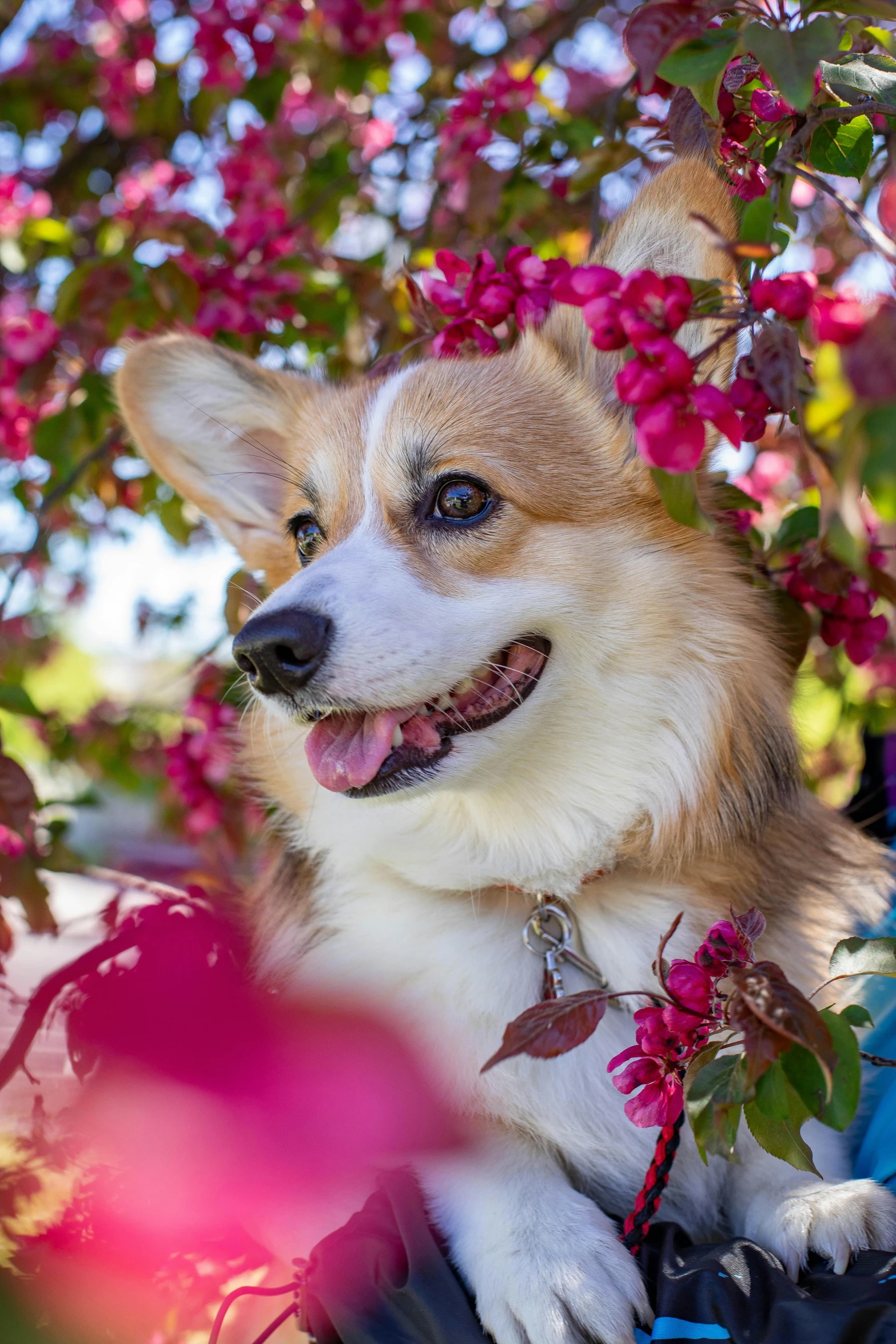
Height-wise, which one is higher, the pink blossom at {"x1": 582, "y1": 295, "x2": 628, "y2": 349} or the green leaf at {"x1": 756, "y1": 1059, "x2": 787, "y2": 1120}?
the pink blossom at {"x1": 582, "y1": 295, "x2": 628, "y2": 349}

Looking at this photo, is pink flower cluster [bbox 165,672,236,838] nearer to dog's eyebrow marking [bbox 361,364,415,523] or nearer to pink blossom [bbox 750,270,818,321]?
dog's eyebrow marking [bbox 361,364,415,523]

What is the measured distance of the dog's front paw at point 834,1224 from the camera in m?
1.22

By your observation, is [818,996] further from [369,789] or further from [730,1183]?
[369,789]

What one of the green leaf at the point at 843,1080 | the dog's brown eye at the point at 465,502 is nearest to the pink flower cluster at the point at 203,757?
the dog's brown eye at the point at 465,502

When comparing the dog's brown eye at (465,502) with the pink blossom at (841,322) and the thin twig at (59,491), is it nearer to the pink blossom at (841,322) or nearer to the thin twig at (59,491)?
the pink blossom at (841,322)

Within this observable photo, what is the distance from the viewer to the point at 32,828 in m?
1.73

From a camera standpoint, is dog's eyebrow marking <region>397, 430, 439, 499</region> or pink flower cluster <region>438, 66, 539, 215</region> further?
pink flower cluster <region>438, 66, 539, 215</region>

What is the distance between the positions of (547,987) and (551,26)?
3263mm

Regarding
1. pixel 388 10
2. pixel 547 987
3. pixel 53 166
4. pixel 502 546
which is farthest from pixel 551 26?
pixel 547 987

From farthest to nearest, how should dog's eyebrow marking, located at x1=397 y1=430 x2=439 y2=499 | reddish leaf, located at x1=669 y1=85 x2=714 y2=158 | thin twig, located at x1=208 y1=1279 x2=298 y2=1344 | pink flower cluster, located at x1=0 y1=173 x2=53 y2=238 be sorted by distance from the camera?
pink flower cluster, located at x1=0 y1=173 x2=53 y2=238 → dog's eyebrow marking, located at x1=397 y1=430 x2=439 y2=499 → reddish leaf, located at x1=669 y1=85 x2=714 y2=158 → thin twig, located at x1=208 y1=1279 x2=298 y2=1344

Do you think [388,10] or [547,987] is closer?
[547,987]

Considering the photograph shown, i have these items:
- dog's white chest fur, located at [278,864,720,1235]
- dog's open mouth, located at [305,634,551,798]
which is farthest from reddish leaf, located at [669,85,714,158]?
dog's white chest fur, located at [278,864,720,1235]

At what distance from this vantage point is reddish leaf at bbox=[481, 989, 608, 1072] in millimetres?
1003

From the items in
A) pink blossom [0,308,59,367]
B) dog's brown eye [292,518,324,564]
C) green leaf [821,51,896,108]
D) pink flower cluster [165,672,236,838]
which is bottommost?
pink flower cluster [165,672,236,838]
